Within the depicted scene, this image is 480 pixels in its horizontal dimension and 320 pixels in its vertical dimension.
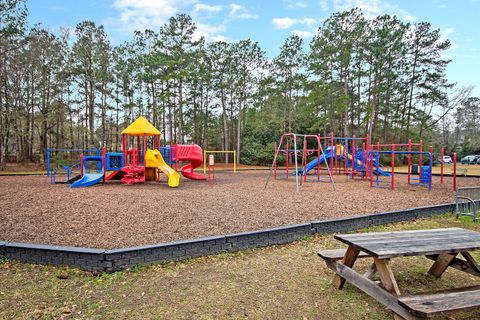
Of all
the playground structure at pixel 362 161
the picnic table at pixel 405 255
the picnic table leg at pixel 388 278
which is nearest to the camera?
the picnic table at pixel 405 255

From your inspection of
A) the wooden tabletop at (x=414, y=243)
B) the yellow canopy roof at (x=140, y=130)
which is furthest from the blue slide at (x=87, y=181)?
the wooden tabletop at (x=414, y=243)

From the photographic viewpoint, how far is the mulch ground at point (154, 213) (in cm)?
457

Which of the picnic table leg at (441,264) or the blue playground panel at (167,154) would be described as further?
the blue playground panel at (167,154)

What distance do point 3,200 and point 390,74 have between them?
99.1 feet

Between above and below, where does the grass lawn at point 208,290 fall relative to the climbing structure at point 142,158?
below

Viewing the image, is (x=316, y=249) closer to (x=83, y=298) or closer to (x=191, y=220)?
(x=191, y=220)

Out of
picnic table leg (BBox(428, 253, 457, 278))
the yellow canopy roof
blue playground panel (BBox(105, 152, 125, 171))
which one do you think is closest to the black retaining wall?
picnic table leg (BBox(428, 253, 457, 278))

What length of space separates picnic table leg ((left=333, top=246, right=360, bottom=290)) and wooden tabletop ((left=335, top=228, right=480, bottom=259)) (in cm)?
15

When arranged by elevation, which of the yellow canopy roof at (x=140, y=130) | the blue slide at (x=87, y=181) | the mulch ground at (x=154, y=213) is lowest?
the mulch ground at (x=154, y=213)

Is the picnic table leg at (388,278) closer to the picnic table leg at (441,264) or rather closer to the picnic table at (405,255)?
the picnic table at (405,255)

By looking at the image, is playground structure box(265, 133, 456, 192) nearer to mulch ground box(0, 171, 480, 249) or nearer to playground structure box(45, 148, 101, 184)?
mulch ground box(0, 171, 480, 249)

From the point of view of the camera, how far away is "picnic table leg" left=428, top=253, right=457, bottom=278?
3.17m

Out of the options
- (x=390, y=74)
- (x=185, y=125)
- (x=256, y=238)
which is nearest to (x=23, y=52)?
(x=185, y=125)

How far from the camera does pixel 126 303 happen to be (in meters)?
2.71
